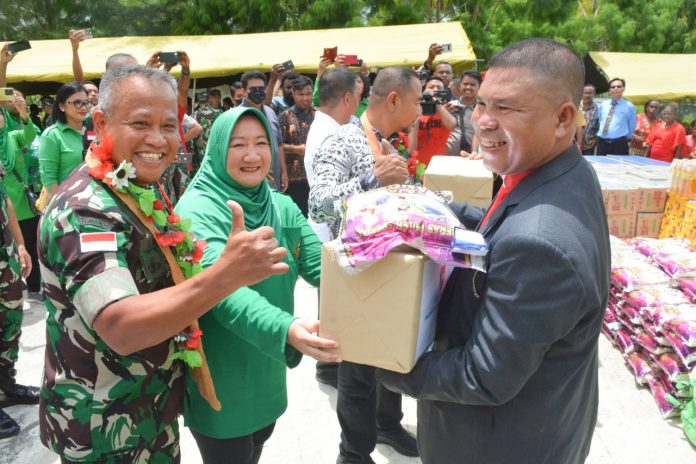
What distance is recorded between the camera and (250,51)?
12.8m

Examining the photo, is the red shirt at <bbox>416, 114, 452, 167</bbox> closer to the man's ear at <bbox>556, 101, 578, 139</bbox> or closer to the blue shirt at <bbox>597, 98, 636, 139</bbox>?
the man's ear at <bbox>556, 101, 578, 139</bbox>

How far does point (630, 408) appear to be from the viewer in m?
3.32

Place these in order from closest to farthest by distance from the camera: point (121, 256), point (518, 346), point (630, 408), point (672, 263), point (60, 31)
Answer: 1. point (518, 346)
2. point (121, 256)
3. point (630, 408)
4. point (672, 263)
5. point (60, 31)

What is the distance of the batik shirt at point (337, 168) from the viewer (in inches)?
104

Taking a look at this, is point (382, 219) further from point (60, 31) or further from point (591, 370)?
point (60, 31)

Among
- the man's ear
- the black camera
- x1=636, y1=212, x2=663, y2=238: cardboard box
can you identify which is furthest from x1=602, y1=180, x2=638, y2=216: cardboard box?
the man's ear

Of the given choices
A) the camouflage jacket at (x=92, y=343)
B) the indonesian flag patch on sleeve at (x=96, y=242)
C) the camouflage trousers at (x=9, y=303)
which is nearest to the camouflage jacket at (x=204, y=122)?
the camouflage trousers at (x=9, y=303)

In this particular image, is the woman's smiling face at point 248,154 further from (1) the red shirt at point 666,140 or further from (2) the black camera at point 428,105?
(1) the red shirt at point 666,140

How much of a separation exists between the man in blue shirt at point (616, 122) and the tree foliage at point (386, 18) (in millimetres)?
8485

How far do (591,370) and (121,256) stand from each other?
1.35 metres

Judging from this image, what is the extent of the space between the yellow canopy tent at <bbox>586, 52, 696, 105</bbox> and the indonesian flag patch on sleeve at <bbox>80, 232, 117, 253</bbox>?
16872mm

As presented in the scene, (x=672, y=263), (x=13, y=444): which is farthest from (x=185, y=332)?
(x=672, y=263)

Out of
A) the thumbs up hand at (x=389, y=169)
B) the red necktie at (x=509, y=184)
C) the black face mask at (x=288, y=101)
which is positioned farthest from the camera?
the black face mask at (x=288, y=101)

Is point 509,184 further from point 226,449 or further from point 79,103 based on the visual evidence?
point 79,103
